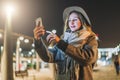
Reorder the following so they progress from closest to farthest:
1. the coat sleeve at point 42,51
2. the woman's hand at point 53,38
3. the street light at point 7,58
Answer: the woman's hand at point 53,38 → the coat sleeve at point 42,51 → the street light at point 7,58

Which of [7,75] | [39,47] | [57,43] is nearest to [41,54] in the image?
[39,47]

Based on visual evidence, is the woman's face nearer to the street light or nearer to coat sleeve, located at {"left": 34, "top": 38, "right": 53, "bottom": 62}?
coat sleeve, located at {"left": 34, "top": 38, "right": 53, "bottom": 62}

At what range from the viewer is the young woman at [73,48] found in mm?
2664

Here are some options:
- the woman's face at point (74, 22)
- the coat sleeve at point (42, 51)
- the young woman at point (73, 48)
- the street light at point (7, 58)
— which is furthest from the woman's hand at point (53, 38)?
the street light at point (7, 58)

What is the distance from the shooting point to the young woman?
2664mm

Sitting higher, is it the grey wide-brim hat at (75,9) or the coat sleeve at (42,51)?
the grey wide-brim hat at (75,9)

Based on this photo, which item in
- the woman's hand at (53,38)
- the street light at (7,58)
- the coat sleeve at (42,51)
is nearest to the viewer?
the woman's hand at (53,38)

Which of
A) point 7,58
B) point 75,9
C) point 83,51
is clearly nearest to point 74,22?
point 75,9

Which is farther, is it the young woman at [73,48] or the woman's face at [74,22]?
the woman's face at [74,22]

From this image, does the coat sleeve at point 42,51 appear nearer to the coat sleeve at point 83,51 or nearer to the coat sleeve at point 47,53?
the coat sleeve at point 47,53

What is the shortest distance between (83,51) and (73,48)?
10 cm

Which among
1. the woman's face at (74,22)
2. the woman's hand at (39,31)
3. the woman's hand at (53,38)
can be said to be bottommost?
the woman's hand at (53,38)

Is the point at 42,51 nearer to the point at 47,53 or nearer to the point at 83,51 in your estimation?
the point at 47,53

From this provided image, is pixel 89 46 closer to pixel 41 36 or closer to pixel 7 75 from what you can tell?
pixel 41 36
